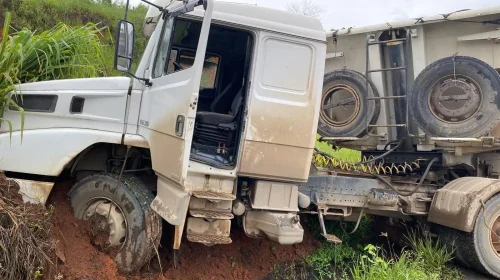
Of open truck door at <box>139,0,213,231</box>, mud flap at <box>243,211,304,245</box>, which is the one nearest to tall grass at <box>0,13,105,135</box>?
open truck door at <box>139,0,213,231</box>

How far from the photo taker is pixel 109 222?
4.19 meters

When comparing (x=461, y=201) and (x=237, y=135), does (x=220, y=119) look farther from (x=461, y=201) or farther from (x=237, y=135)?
(x=461, y=201)

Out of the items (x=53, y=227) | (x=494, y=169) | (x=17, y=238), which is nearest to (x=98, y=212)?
(x=53, y=227)

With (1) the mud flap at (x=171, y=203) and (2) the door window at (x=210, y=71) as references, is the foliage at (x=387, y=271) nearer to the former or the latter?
(1) the mud flap at (x=171, y=203)

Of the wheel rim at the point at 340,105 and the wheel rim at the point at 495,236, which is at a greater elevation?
the wheel rim at the point at 340,105

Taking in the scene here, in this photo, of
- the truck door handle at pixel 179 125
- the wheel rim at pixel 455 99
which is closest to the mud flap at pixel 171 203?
the truck door handle at pixel 179 125

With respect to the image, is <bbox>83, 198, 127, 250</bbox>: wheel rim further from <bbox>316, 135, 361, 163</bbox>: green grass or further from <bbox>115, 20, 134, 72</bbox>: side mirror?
<bbox>316, 135, 361, 163</bbox>: green grass

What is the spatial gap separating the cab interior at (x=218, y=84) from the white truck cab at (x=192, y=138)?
0.7 inches

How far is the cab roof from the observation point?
163 inches

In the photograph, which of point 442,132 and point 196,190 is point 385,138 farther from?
point 196,190

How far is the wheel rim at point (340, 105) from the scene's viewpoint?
19.0 feet

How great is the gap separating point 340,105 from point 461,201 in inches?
70.8

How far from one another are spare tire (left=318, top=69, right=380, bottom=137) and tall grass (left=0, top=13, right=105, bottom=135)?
9.42 ft

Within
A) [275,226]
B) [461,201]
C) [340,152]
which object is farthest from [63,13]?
[461,201]
